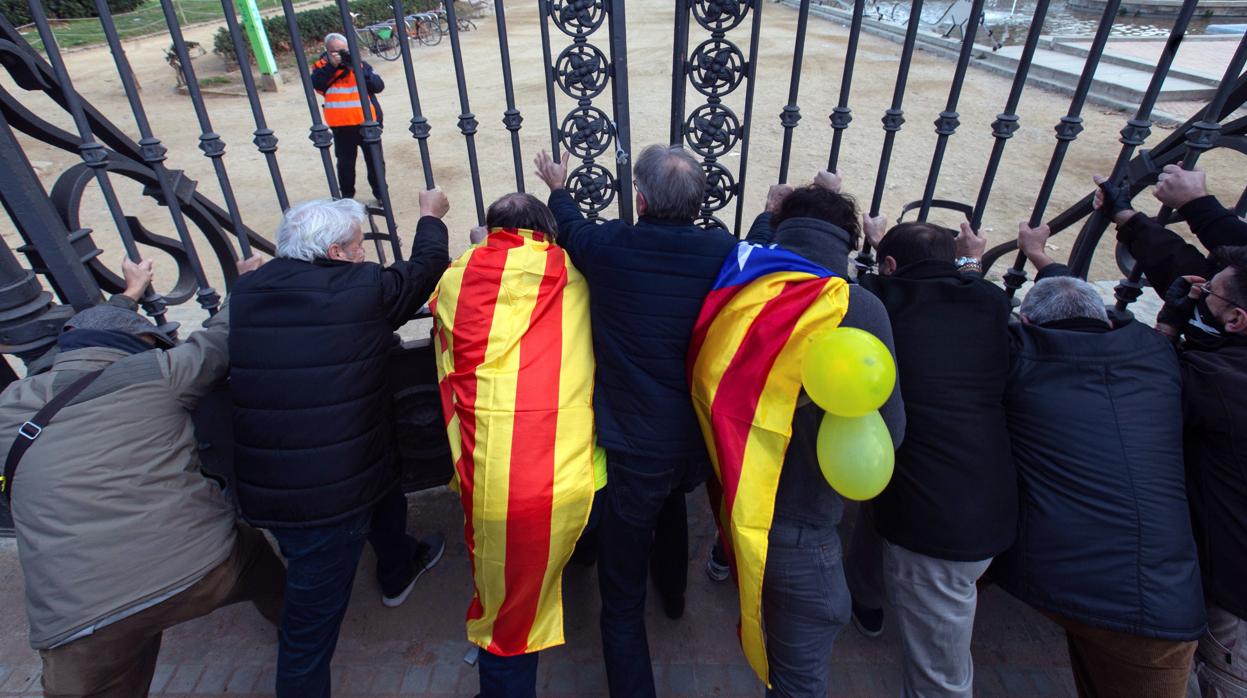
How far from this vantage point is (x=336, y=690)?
2613 mm

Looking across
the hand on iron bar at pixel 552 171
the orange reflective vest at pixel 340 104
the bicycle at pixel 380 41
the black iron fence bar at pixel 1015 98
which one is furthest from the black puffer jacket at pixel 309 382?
the bicycle at pixel 380 41

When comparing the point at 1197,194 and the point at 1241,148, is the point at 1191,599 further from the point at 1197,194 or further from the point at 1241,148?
the point at 1241,148

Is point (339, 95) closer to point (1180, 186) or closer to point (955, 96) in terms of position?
point (955, 96)

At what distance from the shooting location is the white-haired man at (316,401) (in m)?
2.13

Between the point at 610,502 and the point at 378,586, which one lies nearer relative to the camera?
the point at 610,502

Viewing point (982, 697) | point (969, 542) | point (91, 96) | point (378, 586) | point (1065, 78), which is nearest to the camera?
point (969, 542)

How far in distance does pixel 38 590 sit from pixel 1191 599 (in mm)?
3431

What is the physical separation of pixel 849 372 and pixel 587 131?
1423 mm

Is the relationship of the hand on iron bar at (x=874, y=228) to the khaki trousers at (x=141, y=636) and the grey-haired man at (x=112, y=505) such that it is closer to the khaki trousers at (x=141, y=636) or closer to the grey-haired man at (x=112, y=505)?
the grey-haired man at (x=112, y=505)

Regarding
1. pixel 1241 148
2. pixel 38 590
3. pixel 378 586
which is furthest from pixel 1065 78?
pixel 38 590

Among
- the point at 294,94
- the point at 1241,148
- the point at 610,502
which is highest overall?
the point at 1241,148

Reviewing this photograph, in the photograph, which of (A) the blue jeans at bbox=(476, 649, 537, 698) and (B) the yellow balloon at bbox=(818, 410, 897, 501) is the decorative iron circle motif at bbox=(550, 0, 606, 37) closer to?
(B) the yellow balloon at bbox=(818, 410, 897, 501)

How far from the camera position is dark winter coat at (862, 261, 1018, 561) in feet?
6.79

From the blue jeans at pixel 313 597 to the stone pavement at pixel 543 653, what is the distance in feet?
1.03
